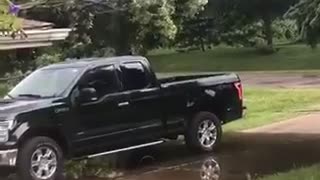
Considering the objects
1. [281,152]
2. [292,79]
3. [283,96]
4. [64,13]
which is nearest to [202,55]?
[292,79]

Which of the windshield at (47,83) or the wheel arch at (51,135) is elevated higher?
the windshield at (47,83)

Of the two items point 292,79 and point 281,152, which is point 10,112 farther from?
point 292,79

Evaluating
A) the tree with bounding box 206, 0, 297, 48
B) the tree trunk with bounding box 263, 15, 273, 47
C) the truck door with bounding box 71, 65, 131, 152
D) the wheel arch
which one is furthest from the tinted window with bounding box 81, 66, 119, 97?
the tree trunk with bounding box 263, 15, 273, 47

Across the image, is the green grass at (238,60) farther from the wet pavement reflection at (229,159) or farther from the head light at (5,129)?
the head light at (5,129)

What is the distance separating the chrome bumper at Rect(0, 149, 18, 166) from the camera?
1083 centimetres

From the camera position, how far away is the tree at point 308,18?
1173 cm

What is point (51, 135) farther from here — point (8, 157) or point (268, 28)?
point (268, 28)

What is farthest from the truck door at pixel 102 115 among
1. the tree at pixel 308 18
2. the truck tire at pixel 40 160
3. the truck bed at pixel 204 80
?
the tree at pixel 308 18

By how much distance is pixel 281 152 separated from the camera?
1327 cm

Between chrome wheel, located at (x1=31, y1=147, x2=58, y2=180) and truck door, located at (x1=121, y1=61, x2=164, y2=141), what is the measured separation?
177 centimetres

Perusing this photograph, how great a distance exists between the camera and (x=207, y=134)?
1395cm

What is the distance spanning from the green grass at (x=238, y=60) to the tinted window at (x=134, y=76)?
101 feet

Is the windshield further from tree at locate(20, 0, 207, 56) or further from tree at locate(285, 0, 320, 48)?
tree at locate(20, 0, 207, 56)

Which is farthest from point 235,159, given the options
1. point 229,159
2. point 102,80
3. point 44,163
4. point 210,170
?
point 44,163
